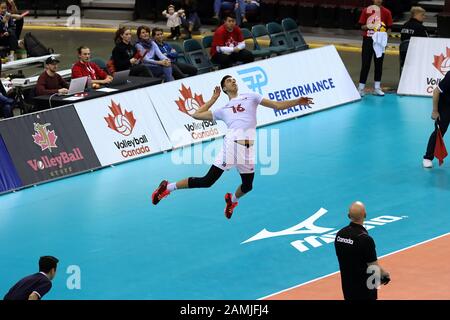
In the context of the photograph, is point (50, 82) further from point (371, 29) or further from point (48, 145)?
point (371, 29)

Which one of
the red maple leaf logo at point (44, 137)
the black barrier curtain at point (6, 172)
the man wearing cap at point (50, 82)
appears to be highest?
the man wearing cap at point (50, 82)

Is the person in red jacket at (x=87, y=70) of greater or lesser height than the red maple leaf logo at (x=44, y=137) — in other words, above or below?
above

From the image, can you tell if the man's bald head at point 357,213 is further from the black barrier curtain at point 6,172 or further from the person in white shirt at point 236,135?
the black barrier curtain at point 6,172

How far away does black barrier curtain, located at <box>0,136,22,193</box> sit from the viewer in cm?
1870

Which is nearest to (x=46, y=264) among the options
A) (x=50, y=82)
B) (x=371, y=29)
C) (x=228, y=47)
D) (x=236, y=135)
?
(x=236, y=135)

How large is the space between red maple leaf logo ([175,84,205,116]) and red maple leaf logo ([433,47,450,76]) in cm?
615

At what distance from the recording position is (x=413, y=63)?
82.1 ft

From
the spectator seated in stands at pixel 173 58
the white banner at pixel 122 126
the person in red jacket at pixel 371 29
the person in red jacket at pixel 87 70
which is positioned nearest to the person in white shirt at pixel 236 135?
the white banner at pixel 122 126

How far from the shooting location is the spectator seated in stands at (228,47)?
24234 mm

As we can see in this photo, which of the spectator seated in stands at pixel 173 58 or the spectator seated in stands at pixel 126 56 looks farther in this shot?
the spectator seated in stands at pixel 173 58

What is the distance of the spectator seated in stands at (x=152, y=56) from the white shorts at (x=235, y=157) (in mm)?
7656

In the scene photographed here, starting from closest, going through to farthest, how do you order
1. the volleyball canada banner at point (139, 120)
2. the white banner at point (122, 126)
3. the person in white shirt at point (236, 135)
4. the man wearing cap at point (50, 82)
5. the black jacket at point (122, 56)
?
the person in white shirt at point (236, 135)
the volleyball canada banner at point (139, 120)
the white banner at point (122, 126)
the man wearing cap at point (50, 82)
the black jacket at point (122, 56)

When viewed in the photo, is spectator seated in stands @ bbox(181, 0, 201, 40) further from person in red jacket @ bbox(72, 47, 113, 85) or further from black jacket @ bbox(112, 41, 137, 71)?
person in red jacket @ bbox(72, 47, 113, 85)
